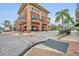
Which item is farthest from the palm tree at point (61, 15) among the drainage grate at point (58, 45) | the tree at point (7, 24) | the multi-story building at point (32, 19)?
the tree at point (7, 24)

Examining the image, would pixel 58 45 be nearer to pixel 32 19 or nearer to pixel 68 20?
pixel 68 20

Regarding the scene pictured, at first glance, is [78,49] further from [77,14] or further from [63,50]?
[77,14]

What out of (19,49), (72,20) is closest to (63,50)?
(72,20)

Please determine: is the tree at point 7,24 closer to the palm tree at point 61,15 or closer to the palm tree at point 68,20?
the palm tree at point 61,15

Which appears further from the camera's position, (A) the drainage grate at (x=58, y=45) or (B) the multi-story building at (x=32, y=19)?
(B) the multi-story building at (x=32, y=19)

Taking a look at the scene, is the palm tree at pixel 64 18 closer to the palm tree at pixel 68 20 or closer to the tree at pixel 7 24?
the palm tree at pixel 68 20

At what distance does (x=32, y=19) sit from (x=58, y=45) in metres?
0.53

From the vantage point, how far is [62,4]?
2.18 meters

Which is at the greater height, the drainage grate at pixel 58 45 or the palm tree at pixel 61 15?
the palm tree at pixel 61 15

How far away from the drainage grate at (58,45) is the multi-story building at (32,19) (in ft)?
0.70

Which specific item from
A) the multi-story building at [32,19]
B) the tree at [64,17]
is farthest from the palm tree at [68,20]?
the multi-story building at [32,19]

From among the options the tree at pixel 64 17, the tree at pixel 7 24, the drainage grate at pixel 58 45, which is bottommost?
the drainage grate at pixel 58 45

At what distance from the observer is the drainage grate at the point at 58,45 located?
2.12m

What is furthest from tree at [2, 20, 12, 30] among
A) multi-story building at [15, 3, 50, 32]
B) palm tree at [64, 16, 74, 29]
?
palm tree at [64, 16, 74, 29]
